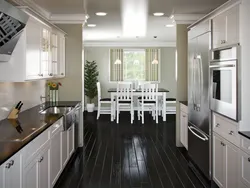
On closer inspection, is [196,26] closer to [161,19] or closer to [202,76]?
[202,76]

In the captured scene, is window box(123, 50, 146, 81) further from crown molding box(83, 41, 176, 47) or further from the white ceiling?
the white ceiling

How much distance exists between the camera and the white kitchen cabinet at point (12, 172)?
194 cm

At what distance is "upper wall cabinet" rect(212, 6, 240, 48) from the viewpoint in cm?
296

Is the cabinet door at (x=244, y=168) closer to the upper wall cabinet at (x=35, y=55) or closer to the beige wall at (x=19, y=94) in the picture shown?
the upper wall cabinet at (x=35, y=55)

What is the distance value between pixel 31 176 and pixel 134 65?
29.4ft

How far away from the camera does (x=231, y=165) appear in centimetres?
305

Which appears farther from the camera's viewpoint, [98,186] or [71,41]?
[71,41]

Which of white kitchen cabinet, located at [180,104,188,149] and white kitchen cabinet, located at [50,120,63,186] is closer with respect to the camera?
white kitchen cabinet, located at [50,120,63,186]

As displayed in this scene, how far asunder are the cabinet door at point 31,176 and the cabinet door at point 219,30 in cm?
228

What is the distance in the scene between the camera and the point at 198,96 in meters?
4.17

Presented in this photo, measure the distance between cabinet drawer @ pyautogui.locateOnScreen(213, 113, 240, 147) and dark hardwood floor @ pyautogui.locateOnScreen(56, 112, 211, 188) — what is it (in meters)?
0.86

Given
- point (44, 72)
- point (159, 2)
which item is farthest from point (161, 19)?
point (44, 72)

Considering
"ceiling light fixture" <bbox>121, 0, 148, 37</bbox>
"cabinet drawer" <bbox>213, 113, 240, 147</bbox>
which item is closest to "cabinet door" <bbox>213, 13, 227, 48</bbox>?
"cabinet drawer" <bbox>213, 113, 240, 147</bbox>

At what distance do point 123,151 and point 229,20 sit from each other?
10.6 feet
